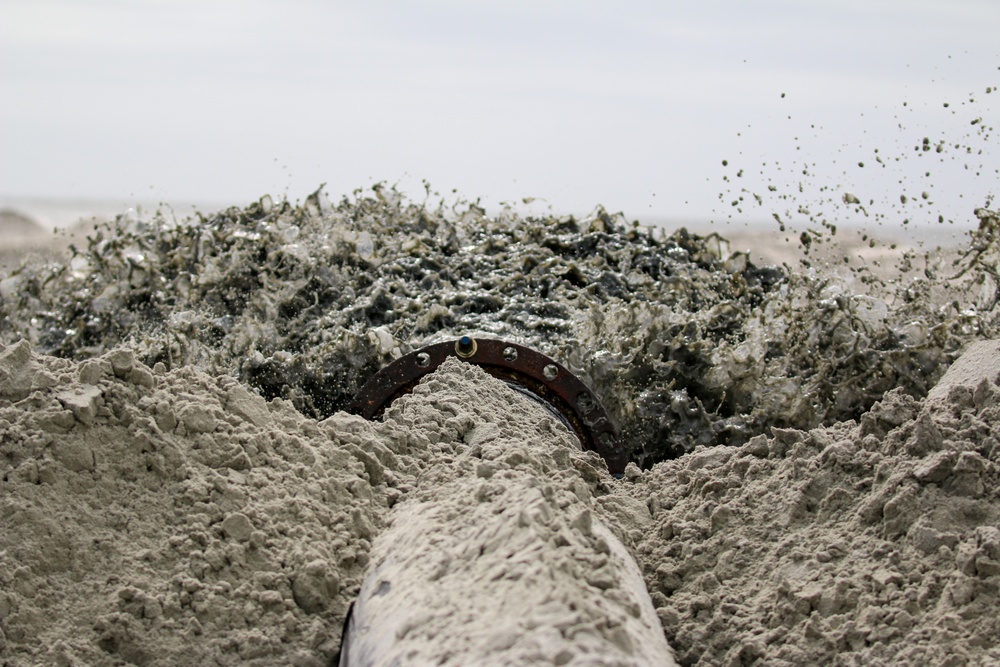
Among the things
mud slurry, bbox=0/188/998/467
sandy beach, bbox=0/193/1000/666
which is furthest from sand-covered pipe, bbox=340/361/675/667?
mud slurry, bbox=0/188/998/467

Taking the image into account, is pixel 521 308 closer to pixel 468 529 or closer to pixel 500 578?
pixel 468 529

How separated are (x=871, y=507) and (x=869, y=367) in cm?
151

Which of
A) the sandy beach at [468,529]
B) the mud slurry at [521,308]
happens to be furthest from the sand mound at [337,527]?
the mud slurry at [521,308]

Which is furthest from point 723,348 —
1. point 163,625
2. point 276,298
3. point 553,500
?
point 163,625

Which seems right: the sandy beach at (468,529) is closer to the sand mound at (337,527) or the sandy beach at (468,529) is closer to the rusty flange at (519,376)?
the sand mound at (337,527)

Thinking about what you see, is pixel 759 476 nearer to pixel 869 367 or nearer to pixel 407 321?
pixel 869 367

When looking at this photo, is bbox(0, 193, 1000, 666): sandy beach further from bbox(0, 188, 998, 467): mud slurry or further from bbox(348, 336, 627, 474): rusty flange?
bbox(0, 188, 998, 467): mud slurry

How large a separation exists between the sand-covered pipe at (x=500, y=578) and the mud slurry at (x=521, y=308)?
1224 mm

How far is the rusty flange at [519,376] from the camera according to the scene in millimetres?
2725

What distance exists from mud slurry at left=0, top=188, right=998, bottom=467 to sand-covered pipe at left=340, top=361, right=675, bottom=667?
48.2 inches

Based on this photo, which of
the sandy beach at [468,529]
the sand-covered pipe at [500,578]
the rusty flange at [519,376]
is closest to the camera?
the sand-covered pipe at [500,578]

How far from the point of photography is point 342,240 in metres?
3.95

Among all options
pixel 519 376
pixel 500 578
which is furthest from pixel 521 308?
pixel 500 578

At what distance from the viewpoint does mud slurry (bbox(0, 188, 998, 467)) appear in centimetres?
323
